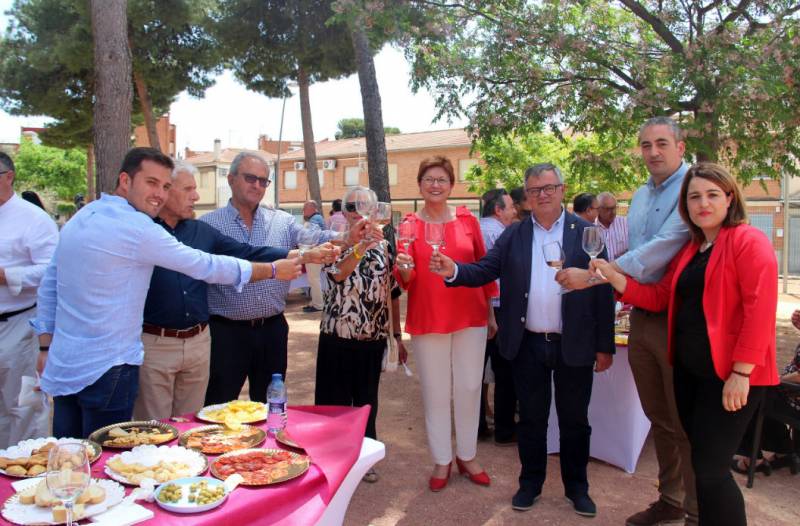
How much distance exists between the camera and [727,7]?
23.6 feet

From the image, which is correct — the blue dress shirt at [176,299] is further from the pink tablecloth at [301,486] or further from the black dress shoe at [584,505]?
the black dress shoe at [584,505]

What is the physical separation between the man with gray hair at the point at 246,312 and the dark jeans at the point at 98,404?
92cm

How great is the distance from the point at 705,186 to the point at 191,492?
2.52m

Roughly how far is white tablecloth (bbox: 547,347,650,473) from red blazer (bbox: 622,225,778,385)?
160 centimetres

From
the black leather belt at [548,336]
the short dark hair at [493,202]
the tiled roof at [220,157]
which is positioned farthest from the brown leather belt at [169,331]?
the tiled roof at [220,157]

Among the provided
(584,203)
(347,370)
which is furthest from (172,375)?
(584,203)

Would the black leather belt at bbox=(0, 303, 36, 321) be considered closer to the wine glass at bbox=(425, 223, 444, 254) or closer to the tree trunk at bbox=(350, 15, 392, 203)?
the wine glass at bbox=(425, 223, 444, 254)

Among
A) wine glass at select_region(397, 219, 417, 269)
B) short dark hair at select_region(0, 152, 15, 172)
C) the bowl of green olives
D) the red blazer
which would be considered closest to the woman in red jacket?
wine glass at select_region(397, 219, 417, 269)

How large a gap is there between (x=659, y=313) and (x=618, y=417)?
1.30m

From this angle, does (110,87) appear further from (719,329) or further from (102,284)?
(719,329)

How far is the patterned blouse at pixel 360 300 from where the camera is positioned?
12.9 feet

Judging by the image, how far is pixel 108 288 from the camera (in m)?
2.67

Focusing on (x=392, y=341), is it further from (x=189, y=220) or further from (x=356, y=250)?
(x=189, y=220)

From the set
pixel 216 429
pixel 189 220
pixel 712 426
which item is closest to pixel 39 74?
pixel 189 220
